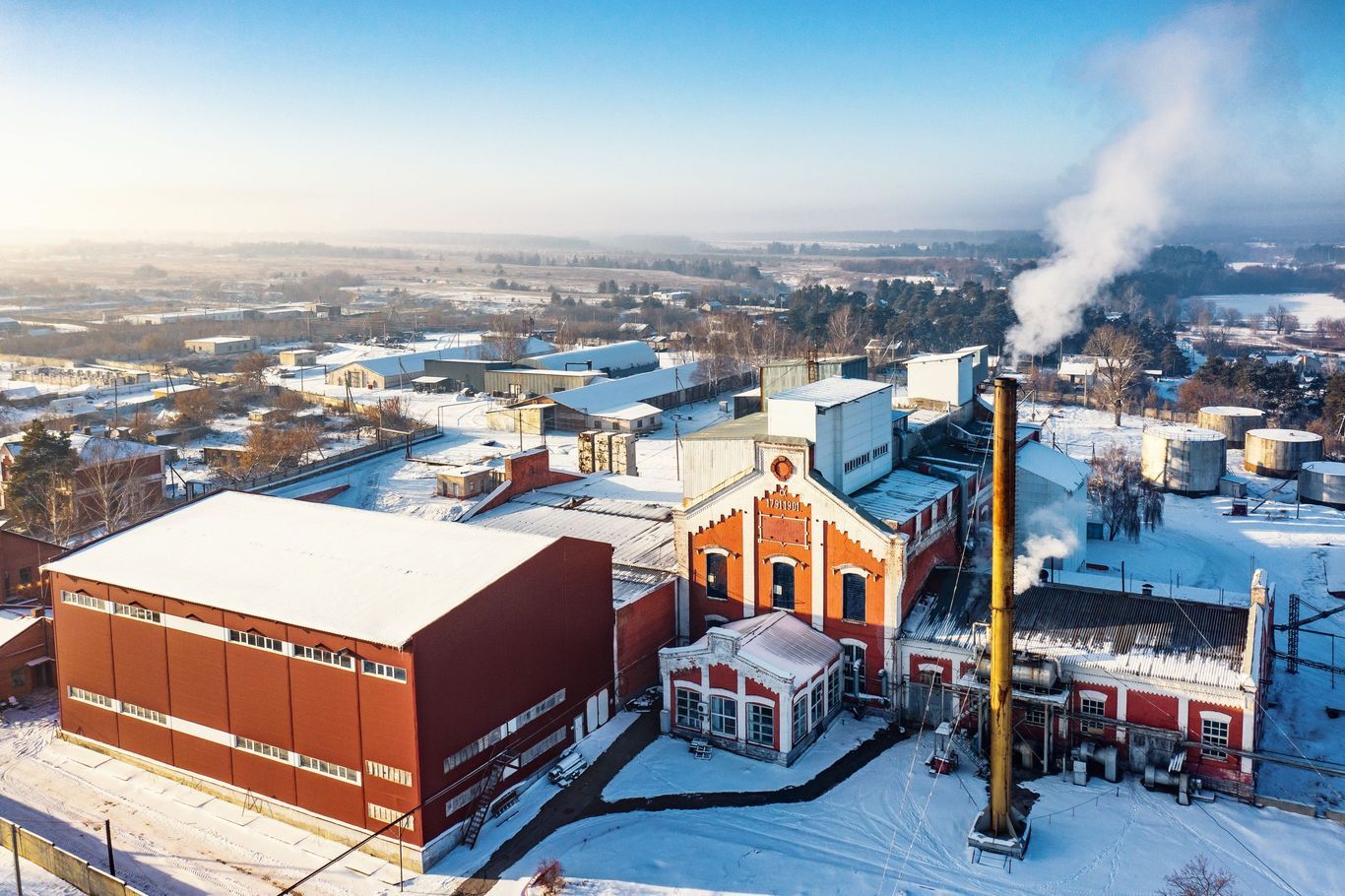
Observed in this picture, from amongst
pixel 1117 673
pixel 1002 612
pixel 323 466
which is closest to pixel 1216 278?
pixel 323 466

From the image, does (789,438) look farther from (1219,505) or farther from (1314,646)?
(1219,505)

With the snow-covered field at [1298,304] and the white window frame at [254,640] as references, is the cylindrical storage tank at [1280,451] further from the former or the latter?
the snow-covered field at [1298,304]

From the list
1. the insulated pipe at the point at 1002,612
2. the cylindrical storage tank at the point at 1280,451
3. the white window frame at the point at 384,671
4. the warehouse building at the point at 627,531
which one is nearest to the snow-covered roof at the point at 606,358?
the warehouse building at the point at 627,531

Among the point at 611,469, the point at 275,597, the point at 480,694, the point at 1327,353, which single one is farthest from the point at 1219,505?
the point at 1327,353

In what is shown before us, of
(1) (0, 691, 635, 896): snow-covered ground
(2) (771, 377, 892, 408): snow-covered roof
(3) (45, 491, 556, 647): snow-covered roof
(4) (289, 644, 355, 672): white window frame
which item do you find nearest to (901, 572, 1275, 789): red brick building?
(2) (771, 377, 892, 408): snow-covered roof

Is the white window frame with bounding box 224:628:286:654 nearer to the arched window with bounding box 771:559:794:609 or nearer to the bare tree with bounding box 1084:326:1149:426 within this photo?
the arched window with bounding box 771:559:794:609

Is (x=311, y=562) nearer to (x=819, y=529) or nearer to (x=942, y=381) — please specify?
(x=819, y=529)
